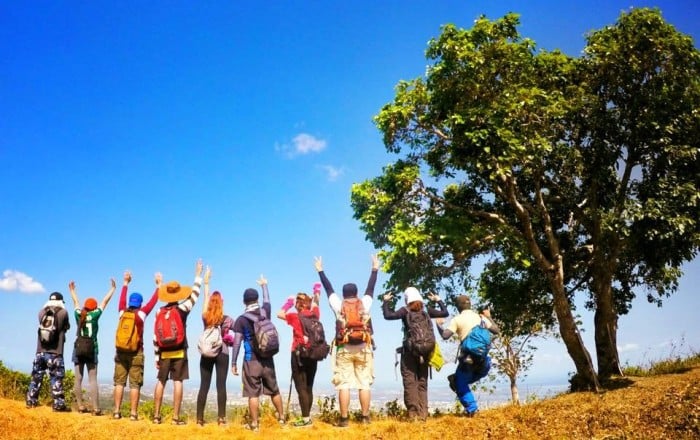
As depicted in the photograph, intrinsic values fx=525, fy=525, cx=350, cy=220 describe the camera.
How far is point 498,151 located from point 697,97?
622cm

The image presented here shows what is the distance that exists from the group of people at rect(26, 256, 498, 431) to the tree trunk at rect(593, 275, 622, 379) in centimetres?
767

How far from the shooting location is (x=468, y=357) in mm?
10734

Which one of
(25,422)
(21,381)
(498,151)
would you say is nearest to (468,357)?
(498,151)

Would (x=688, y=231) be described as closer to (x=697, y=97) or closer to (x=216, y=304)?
(x=697, y=97)

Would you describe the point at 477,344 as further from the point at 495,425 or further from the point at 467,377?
the point at 495,425

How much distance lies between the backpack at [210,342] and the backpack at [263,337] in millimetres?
890

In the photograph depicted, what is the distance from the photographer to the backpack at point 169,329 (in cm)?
1088

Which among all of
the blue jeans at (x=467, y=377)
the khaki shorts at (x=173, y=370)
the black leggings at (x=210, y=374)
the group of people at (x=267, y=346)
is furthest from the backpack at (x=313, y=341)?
the blue jeans at (x=467, y=377)

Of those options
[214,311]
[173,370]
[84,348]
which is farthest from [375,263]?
[84,348]

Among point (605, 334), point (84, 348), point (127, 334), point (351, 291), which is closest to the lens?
point (351, 291)

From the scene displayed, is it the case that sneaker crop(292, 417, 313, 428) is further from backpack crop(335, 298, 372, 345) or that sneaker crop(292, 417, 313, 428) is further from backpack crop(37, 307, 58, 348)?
backpack crop(37, 307, 58, 348)

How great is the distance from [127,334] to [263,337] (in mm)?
3228

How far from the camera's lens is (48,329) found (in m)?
12.2

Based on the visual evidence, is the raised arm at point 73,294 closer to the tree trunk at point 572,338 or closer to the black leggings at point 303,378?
the black leggings at point 303,378
